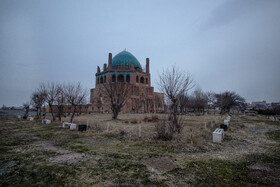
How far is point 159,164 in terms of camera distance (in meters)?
4.79

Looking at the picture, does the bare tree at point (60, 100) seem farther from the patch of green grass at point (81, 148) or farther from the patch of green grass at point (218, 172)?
the patch of green grass at point (218, 172)

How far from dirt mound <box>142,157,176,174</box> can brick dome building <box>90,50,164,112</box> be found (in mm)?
45160

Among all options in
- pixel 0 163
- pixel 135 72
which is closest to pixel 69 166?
pixel 0 163

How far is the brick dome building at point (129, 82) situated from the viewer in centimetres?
5191

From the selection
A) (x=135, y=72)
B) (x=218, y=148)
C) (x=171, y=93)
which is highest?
(x=135, y=72)

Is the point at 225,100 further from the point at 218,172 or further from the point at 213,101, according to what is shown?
the point at 218,172

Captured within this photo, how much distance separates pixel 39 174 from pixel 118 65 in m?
55.0

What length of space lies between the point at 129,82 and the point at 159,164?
49.8 metres

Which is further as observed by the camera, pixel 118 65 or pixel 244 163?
pixel 118 65

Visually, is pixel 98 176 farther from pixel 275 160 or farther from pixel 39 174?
pixel 275 160

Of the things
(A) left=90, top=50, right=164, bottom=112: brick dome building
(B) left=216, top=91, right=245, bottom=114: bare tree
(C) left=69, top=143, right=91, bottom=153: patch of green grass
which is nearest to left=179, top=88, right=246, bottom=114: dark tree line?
(B) left=216, top=91, right=245, bottom=114: bare tree

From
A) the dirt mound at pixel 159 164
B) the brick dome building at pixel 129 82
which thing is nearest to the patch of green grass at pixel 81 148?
the dirt mound at pixel 159 164

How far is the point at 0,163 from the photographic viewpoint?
4.77 metres

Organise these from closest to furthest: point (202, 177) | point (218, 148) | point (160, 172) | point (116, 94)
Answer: point (202, 177)
point (160, 172)
point (218, 148)
point (116, 94)
